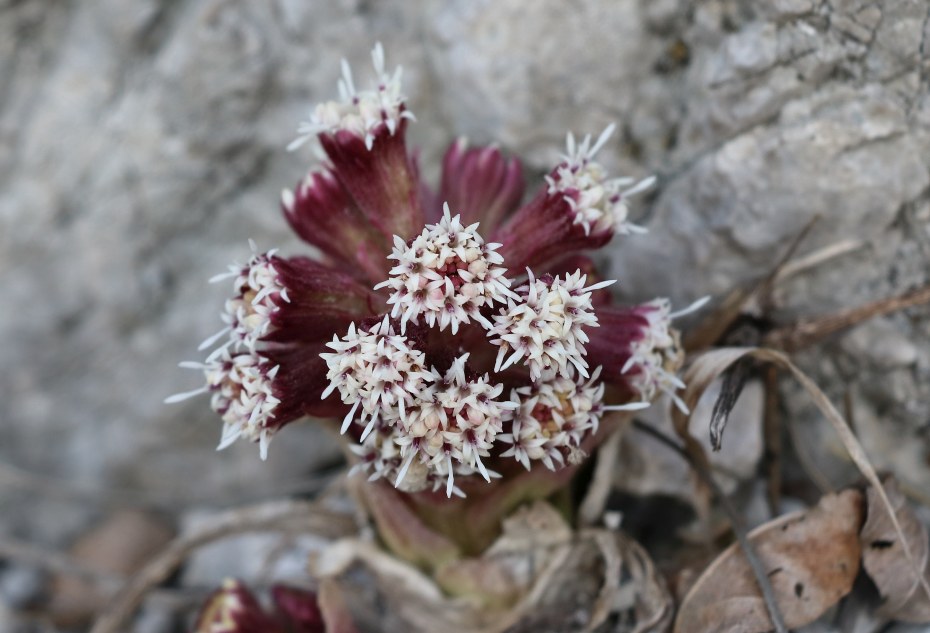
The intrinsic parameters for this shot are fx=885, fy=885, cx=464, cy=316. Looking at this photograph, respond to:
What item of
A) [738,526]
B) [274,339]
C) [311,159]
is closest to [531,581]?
[738,526]

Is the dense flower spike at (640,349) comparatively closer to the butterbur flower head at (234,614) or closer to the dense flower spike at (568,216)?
the dense flower spike at (568,216)

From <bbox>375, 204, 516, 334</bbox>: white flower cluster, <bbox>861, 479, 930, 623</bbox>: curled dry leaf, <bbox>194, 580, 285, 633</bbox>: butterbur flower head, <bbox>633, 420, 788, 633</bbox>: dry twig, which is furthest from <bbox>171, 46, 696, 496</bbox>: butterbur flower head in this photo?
<bbox>194, 580, 285, 633</bbox>: butterbur flower head

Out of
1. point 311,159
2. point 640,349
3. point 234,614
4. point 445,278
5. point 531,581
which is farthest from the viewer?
point 311,159

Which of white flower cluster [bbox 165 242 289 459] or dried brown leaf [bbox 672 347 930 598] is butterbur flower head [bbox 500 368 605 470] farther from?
white flower cluster [bbox 165 242 289 459]

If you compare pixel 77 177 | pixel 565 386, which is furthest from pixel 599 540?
pixel 77 177

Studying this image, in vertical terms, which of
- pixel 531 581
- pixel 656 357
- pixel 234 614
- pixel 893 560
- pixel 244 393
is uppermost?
pixel 244 393

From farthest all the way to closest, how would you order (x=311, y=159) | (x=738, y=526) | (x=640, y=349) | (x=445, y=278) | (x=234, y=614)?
(x=311, y=159), (x=234, y=614), (x=738, y=526), (x=640, y=349), (x=445, y=278)


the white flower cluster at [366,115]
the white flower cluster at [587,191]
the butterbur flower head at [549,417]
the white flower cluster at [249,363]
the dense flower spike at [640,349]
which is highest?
the white flower cluster at [366,115]

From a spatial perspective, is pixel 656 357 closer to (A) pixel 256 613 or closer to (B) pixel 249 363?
(B) pixel 249 363

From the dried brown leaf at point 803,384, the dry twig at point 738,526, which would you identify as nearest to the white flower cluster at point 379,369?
the dried brown leaf at point 803,384
